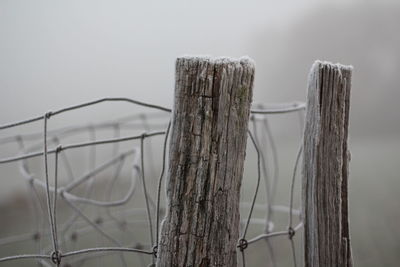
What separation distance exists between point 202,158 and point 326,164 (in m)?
0.21

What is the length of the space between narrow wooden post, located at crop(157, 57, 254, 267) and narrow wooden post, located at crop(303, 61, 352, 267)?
5.8 inches

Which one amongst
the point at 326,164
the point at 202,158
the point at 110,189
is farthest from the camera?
the point at 110,189

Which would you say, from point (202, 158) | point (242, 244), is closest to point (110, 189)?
point (242, 244)

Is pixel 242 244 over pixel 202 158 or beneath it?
beneath

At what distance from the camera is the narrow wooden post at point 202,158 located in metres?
0.54

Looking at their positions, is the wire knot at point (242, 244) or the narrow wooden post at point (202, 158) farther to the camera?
the wire knot at point (242, 244)

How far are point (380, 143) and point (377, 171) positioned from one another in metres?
0.13

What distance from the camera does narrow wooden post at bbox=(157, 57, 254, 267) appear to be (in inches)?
21.2

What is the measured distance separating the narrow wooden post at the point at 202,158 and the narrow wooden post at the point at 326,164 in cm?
15

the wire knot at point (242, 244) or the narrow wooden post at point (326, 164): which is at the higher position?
the narrow wooden post at point (326, 164)

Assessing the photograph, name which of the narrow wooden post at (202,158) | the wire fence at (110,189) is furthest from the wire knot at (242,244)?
the narrow wooden post at (202,158)

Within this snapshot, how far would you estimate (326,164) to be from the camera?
66cm

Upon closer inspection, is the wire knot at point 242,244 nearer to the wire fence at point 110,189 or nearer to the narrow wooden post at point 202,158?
the wire fence at point 110,189

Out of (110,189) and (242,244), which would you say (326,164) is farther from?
(110,189)
